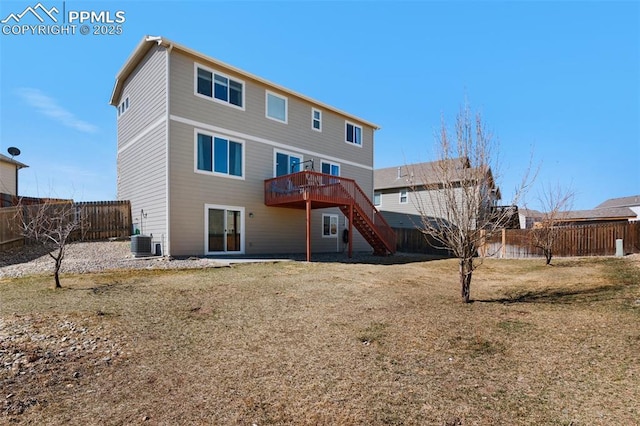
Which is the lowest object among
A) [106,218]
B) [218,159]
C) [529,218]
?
[529,218]

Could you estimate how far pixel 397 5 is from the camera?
34.8ft

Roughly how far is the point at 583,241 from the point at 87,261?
20.2 meters

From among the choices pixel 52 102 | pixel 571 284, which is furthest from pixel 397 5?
pixel 52 102

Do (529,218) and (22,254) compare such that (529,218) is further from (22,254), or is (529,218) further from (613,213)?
(22,254)

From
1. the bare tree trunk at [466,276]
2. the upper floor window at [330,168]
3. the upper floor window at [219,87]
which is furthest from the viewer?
the upper floor window at [330,168]

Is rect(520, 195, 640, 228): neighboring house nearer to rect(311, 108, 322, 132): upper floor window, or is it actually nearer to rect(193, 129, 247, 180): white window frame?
rect(311, 108, 322, 132): upper floor window

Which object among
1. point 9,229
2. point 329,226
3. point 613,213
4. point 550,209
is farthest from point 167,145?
point 613,213

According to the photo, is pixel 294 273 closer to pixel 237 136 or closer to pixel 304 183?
pixel 304 183

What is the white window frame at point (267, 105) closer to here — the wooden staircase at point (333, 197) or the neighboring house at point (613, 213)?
the wooden staircase at point (333, 197)

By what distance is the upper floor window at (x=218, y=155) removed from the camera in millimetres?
13438

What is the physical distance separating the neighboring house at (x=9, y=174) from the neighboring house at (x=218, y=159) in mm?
11714

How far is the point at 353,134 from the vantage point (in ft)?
66.3

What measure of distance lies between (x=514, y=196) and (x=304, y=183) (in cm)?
857

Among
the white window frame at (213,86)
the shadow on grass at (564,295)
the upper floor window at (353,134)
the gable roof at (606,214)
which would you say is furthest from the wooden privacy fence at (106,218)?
the gable roof at (606,214)
